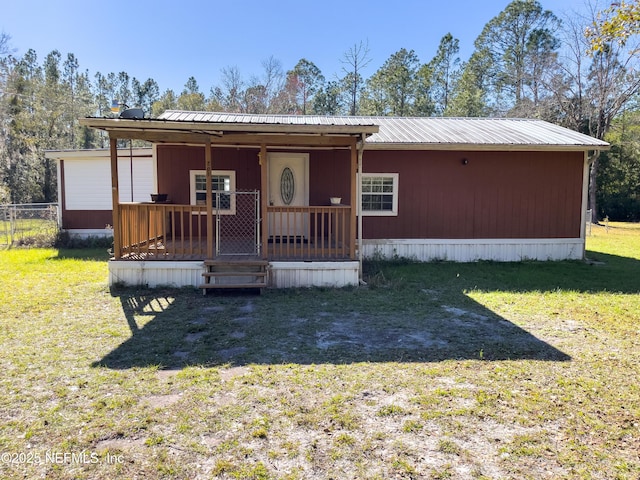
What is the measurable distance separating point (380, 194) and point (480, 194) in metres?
2.30

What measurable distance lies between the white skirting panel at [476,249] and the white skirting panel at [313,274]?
2.47 m

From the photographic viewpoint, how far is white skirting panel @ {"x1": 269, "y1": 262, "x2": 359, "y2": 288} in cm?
724

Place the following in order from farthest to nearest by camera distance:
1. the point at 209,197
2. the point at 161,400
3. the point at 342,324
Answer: the point at 209,197 < the point at 342,324 < the point at 161,400

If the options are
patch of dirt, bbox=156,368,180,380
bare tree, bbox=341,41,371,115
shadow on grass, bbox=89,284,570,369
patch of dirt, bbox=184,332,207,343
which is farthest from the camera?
bare tree, bbox=341,41,371,115

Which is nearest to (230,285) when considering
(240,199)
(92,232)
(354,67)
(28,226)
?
(240,199)

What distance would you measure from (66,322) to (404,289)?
487 cm

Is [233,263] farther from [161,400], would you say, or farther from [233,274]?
[161,400]

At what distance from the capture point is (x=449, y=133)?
10.4 metres

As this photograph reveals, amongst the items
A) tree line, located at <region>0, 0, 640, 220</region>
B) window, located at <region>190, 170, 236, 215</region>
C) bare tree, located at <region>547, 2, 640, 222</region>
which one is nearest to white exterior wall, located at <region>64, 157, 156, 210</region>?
window, located at <region>190, 170, 236, 215</region>

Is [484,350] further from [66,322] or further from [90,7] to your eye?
[90,7]

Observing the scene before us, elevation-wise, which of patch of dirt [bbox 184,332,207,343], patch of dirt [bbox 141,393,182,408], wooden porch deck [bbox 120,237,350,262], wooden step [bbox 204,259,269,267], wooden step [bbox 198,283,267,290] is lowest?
patch of dirt [bbox 141,393,182,408]

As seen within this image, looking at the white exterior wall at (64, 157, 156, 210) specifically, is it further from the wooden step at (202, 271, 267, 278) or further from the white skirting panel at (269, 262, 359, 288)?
the white skirting panel at (269, 262, 359, 288)

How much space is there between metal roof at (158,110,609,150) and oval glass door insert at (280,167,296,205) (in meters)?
1.12

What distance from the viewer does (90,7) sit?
43.0ft
